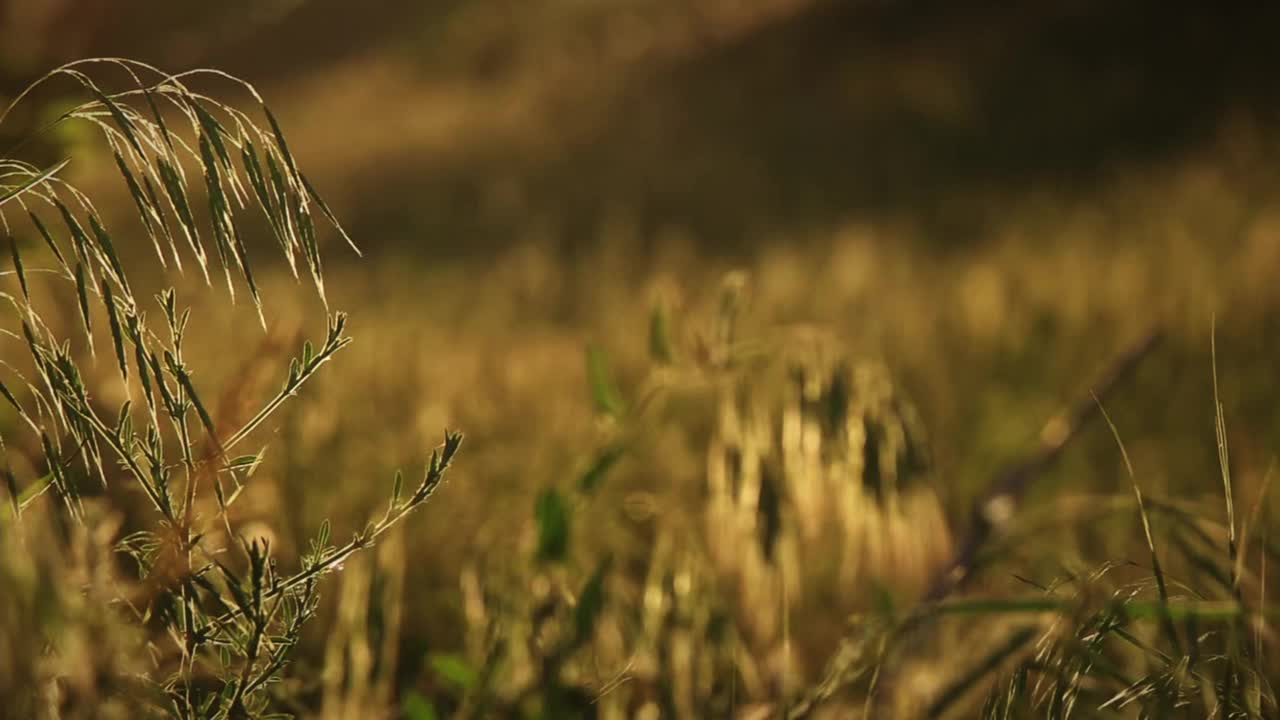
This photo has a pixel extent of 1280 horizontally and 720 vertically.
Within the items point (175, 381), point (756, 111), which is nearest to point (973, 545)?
point (175, 381)

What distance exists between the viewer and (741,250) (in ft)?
13.3

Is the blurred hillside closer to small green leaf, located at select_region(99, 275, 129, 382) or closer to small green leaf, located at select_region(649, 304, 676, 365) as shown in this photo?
small green leaf, located at select_region(649, 304, 676, 365)

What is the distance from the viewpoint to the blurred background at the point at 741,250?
1236 millimetres

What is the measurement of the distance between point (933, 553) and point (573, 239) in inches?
139

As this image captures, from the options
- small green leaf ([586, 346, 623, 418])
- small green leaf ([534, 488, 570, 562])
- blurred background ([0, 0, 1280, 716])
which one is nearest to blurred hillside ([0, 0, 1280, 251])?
blurred background ([0, 0, 1280, 716])

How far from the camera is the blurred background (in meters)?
1.24

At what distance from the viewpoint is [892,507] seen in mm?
902

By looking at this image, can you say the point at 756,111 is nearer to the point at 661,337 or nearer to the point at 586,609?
the point at 661,337

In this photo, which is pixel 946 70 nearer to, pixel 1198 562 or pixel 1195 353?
pixel 1195 353

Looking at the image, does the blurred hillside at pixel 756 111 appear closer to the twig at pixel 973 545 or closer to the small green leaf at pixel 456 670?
the small green leaf at pixel 456 670

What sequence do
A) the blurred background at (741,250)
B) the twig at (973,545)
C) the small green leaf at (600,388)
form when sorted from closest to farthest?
1. the twig at (973,545)
2. the small green leaf at (600,388)
3. the blurred background at (741,250)

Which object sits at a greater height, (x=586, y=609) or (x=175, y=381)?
(x=175, y=381)

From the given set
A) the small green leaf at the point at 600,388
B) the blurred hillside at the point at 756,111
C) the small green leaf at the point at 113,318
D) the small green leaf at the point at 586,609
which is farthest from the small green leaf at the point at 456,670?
the blurred hillside at the point at 756,111

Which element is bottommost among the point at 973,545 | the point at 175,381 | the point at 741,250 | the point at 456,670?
the point at 741,250
